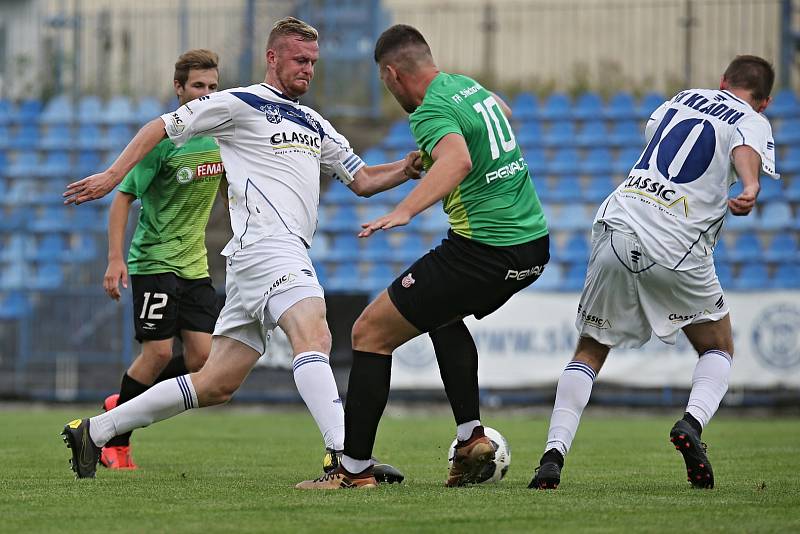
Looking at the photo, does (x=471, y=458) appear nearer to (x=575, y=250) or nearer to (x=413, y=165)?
(x=413, y=165)

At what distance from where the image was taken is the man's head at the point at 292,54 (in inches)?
238

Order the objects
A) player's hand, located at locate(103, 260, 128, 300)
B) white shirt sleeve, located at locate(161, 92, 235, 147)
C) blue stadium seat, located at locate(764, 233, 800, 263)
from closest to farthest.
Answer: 1. white shirt sleeve, located at locate(161, 92, 235, 147)
2. player's hand, located at locate(103, 260, 128, 300)
3. blue stadium seat, located at locate(764, 233, 800, 263)

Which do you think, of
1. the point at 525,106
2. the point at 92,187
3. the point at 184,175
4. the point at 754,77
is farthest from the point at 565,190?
the point at 92,187

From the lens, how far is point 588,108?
56.3ft

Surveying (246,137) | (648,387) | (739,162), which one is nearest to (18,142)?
(648,387)

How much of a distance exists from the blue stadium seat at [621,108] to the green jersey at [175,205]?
33.8ft

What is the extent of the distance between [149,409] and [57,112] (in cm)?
1364

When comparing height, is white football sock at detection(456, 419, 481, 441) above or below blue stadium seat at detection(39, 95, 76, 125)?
below

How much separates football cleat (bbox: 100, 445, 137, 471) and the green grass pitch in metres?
0.15

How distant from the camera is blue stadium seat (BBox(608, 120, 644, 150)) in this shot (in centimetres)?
1636

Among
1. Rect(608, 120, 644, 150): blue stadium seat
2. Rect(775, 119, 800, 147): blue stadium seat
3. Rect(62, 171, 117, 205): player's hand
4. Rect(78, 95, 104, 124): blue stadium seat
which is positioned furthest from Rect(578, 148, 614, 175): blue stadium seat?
Rect(62, 171, 117, 205): player's hand

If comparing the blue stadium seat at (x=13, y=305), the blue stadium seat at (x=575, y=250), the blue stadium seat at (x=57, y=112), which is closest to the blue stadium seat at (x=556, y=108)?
the blue stadium seat at (x=575, y=250)

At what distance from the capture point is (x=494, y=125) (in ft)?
19.0

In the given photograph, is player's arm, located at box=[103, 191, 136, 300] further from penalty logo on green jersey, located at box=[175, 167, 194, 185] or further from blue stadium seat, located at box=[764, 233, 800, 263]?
blue stadium seat, located at box=[764, 233, 800, 263]
